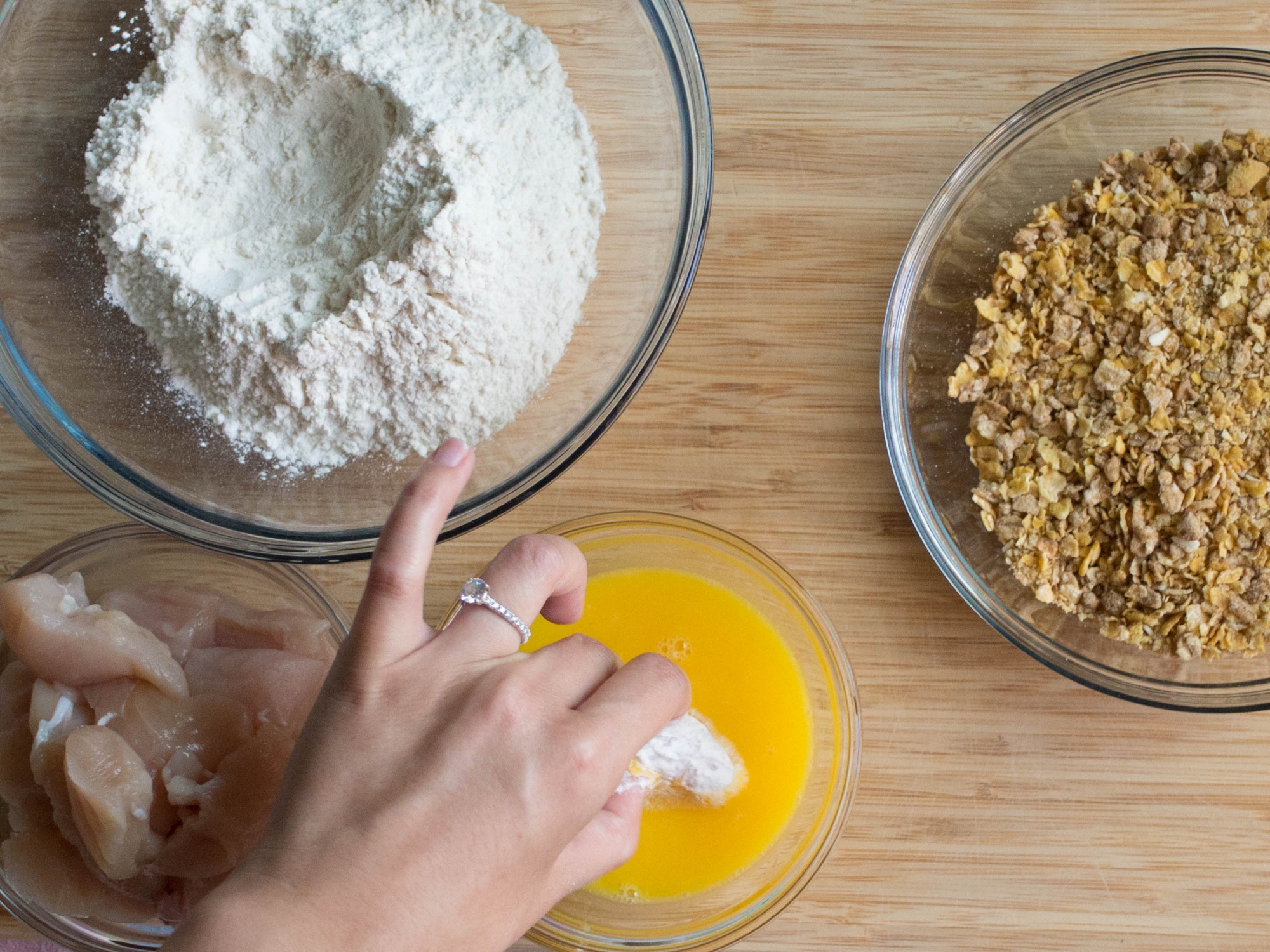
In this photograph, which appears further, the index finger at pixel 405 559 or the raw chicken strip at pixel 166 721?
the raw chicken strip at pixel 166 721

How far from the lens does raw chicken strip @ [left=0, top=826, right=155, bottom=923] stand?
104 centimetres

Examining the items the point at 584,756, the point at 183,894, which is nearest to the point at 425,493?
the point at 584,756

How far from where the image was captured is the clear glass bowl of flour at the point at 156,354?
3.71 feet

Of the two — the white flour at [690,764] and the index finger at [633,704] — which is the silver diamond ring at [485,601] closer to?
the index finger at [633,704]

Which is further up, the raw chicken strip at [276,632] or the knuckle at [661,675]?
the knuckle at [661,675]

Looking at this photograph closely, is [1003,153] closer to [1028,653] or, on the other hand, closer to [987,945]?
[1028,653]

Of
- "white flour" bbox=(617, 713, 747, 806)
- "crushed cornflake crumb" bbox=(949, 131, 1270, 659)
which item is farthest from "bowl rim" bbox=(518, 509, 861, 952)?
"crushed cornflake crumb" bbox=(949, 131, 1270, 659)

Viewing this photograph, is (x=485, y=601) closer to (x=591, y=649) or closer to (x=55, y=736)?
(x=591, y=649)

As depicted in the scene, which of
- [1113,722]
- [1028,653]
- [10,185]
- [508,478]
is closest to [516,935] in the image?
[508,478]

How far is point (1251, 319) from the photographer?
3.90ft

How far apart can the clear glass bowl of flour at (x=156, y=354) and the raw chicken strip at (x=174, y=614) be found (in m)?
0.08

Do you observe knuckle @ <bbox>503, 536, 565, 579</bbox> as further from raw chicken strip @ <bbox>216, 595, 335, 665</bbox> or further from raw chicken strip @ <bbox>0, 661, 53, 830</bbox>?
raw chicken strip @ <bbox>0, 661, 53, 830</bbox>

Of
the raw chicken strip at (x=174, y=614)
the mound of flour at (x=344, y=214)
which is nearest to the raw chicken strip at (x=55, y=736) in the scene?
the raw chicken strip at (x=174, y=614)

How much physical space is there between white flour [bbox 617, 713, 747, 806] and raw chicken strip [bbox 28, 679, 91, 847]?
0.60 m
